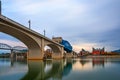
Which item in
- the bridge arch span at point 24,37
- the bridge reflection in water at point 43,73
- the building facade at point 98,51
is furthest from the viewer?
the building facade at point 98,51

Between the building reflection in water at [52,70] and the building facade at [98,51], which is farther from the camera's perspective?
the building facade at [98,51]

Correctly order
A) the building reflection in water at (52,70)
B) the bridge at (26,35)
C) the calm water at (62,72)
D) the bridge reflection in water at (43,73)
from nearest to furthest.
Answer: the calm water at (62,72), the bridge reflection in water at (43,73), the building reflection in water at (52,70), the bridge at (26,35)

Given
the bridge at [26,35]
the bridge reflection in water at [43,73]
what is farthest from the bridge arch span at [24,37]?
the bridge reflection in water at [43,73]

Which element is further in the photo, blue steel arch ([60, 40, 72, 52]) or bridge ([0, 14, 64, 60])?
blue steel arch ([60, 40, 72, 52])

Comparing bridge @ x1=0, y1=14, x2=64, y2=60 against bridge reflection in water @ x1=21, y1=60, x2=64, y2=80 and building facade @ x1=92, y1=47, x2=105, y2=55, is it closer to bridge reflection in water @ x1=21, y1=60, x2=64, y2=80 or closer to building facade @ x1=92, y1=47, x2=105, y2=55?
bridge reflection in water @ x1=21, y1=60, x2=64, y2=80

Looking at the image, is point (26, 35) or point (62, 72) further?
point (26, 35)

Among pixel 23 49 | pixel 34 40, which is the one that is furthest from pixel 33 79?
pixel 23 49

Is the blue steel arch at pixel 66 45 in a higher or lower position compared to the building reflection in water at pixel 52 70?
higher

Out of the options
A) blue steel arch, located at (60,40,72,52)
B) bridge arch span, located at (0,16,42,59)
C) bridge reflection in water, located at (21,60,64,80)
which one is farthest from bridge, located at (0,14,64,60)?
blue steel arch, located at (60,40,72,52)

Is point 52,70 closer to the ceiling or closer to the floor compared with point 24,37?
closer to the floor

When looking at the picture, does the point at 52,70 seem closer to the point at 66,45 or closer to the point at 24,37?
the point at 24,37

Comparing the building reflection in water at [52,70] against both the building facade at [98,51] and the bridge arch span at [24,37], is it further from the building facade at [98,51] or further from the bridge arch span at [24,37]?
the building facade at [98,51]

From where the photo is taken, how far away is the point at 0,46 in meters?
98.9

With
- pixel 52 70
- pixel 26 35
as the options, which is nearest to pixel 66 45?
pixel 26 35
